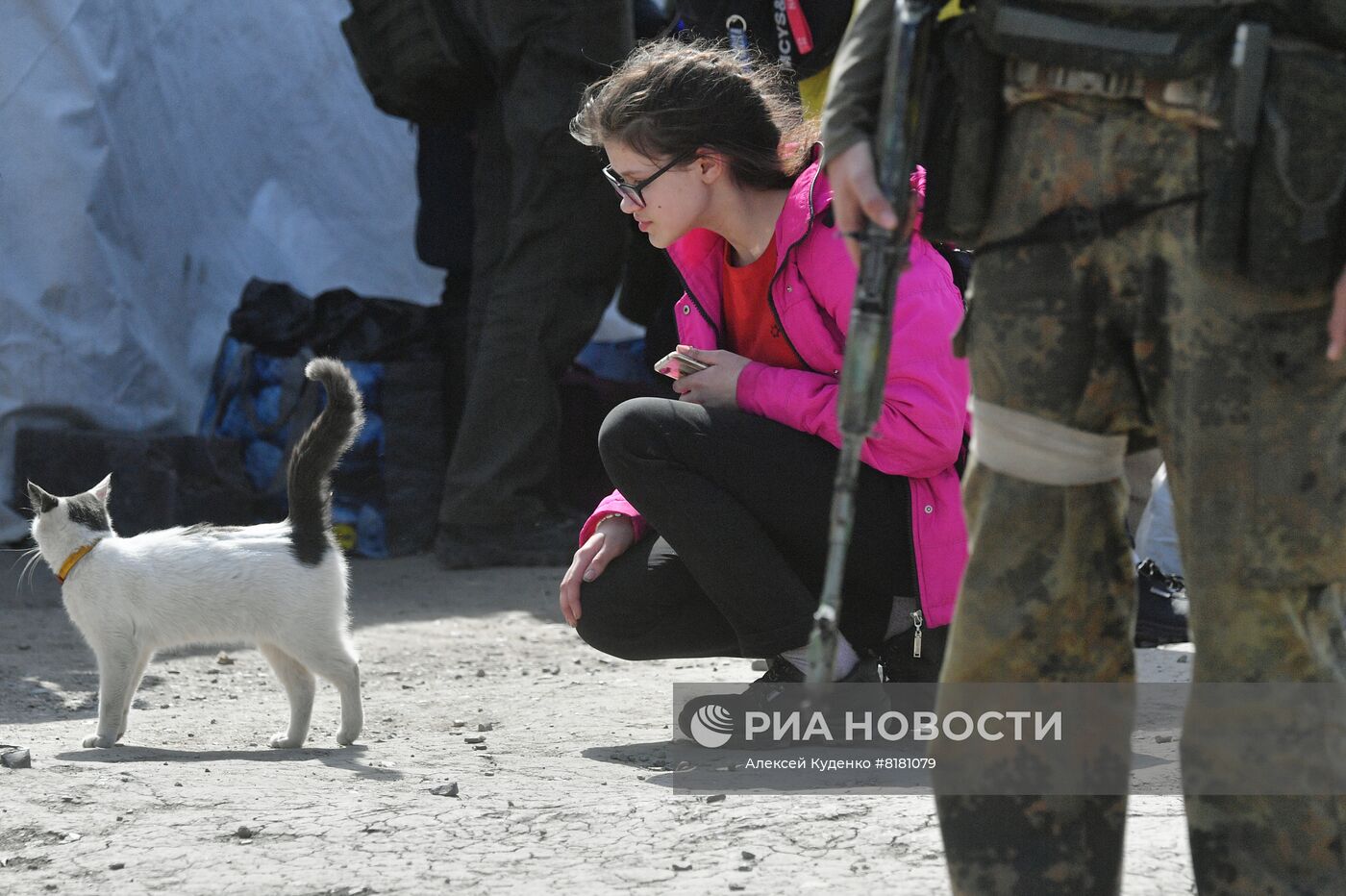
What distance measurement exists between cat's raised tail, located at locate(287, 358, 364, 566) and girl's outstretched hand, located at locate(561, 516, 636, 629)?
0.66m

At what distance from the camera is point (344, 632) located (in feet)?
10.5

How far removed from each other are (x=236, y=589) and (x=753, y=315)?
1.23 m

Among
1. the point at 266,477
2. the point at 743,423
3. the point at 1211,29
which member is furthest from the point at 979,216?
the point at 266,477

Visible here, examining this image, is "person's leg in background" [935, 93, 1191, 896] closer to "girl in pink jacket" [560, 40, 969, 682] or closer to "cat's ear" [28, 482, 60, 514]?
"girl in pink jacket" [560, 40, 969, 682]

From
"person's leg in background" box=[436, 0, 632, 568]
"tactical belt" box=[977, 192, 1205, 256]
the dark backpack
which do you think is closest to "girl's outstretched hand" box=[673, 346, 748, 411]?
"tactical belt" box=[977, 192, 1205, 256]

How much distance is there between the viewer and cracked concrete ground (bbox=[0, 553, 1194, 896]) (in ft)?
6.28

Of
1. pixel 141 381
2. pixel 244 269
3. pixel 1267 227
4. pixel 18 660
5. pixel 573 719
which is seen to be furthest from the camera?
pixel 244 269

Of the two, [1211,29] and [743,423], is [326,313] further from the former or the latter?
[1211,29]

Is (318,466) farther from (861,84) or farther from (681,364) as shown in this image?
(861,84)

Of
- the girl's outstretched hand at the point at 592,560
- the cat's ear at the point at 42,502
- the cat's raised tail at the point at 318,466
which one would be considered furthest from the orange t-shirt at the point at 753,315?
the cat's ear at the point at 42,502

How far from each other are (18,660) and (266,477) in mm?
1832

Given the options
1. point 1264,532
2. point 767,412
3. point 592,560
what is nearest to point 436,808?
point 592,560

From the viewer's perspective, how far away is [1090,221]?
1.40 meters

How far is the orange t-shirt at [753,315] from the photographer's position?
2.76 meters
